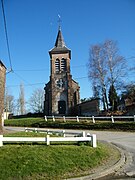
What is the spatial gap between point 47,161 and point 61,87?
37.7 metres

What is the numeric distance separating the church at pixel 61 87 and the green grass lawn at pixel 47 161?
33886 mm

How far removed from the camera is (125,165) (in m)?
7.96

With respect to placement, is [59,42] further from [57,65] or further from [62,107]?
[62,107]

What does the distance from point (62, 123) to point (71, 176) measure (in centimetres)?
1977

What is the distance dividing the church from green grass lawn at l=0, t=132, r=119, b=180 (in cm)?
3389

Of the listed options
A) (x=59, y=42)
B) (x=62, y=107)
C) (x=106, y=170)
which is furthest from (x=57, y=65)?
(x=106, y=170)

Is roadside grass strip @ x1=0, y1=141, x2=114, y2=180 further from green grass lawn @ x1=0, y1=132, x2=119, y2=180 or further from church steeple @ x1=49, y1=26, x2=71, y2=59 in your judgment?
church steeple @ x1=49, y1=26, x2=71, y2=59

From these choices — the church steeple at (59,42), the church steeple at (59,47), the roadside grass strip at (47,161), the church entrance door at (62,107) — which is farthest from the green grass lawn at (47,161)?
the church steeple at (59,42)

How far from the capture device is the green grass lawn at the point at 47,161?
21.7 ft

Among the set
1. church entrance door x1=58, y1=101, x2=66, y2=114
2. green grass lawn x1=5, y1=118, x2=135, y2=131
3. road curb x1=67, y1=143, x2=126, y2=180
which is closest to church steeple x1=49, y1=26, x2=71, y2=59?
church entrance door x1=58, y1=101, x2=66, y2=114

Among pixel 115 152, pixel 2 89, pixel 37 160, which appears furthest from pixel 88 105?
pixel 37 160

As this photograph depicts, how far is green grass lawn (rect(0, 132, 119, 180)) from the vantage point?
21.7 feet

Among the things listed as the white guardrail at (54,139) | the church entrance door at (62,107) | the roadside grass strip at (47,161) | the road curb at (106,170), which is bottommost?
the road curb at (106,170)

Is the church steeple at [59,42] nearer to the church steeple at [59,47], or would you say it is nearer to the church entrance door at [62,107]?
the church steeple at [59,47]
